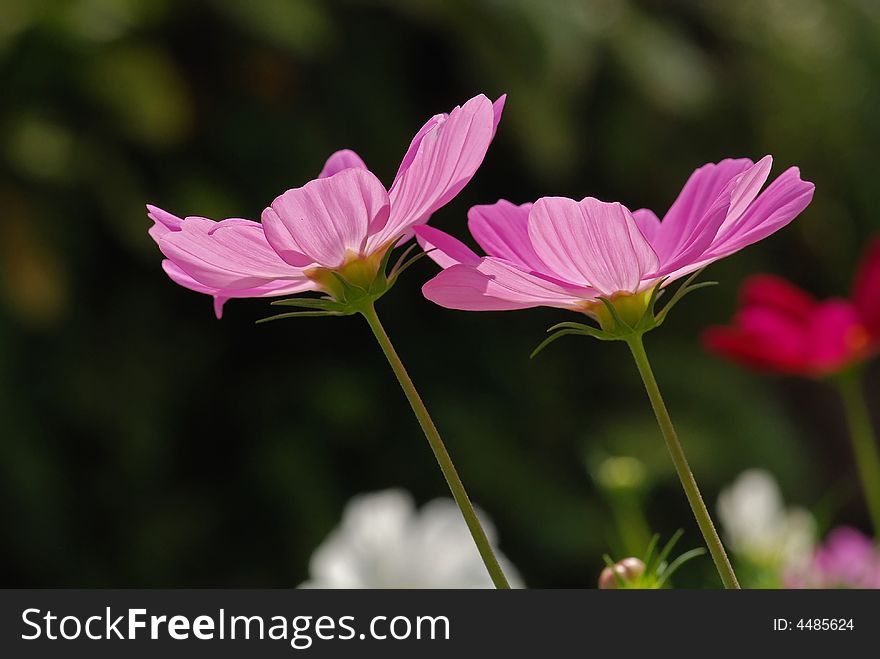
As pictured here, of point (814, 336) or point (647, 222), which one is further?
point (814, 336)

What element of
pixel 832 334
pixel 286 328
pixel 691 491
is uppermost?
pixel 286 328

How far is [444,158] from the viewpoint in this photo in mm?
151

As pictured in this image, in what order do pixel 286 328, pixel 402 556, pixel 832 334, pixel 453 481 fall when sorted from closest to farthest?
pixel 453 481
pixel 402 556
pixel 832 334
pixel 286 328

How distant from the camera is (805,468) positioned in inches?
66.9

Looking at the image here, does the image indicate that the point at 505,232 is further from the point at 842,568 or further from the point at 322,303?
the point at 842,568

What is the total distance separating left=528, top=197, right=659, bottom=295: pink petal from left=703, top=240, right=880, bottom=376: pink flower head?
26cm

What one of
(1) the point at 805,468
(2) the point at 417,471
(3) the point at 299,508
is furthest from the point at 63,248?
(1) the point at 805,468

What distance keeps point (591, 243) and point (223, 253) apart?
0.05m

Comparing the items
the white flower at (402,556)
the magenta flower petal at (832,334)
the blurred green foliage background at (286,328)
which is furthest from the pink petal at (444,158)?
the blurred green foliage background at (286,328)

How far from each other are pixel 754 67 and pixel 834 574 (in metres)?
1.78

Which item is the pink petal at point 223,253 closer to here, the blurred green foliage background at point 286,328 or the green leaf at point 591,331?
the green leaf at point 591,331

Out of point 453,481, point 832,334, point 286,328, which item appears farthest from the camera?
point 286,328

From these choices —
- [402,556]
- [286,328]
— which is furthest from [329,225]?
[286,328]
